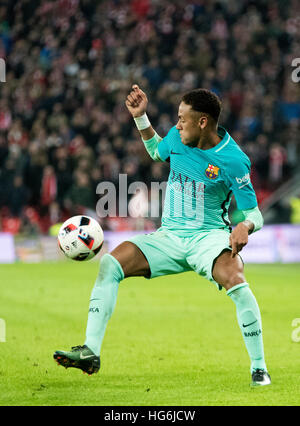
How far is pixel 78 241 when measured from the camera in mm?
6789

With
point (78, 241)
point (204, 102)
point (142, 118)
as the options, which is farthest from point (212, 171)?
point (78, 241)

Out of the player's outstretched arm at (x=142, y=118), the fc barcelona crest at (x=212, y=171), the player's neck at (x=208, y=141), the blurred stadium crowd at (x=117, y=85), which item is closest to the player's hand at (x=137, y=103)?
the player's outstretched arm at (x=142, y=118)

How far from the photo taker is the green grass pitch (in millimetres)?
5848

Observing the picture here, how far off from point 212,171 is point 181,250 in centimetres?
67

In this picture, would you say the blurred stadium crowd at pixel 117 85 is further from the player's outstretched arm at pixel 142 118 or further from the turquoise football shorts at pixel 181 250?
the turquoise football shorts at pixel 181 250

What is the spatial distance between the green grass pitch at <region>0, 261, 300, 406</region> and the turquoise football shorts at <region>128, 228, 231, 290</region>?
890mm

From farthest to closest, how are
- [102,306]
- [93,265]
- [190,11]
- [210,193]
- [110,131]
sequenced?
[190,11], [110,131], [93,265], [210,193], [102,306]

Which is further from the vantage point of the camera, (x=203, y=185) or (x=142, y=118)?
(x=142, y=118)

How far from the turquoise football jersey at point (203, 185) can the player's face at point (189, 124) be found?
0.13 m

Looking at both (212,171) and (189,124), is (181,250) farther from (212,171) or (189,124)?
(189,124)

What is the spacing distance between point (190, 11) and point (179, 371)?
65.3 ft

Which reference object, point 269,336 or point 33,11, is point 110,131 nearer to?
point 33,11

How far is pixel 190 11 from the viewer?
25.3m
